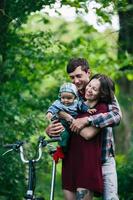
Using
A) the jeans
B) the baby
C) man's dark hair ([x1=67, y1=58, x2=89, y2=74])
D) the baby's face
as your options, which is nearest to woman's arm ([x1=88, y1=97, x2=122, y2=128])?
the baby

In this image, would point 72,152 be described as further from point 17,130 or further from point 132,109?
point 132,109

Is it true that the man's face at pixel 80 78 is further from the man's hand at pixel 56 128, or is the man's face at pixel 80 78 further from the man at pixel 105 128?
the man's hand at pixel 56 128

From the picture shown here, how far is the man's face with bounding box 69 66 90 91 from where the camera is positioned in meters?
7.43

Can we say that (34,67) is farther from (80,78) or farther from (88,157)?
(88,157)

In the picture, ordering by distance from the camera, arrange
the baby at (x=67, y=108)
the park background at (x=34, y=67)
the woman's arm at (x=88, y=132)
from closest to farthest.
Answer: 1. the woman's arm at (x=88, y=132)
2. the baby at (x=67, y=108)
3. the park background at (x=34, y=67)

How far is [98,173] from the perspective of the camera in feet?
23.0

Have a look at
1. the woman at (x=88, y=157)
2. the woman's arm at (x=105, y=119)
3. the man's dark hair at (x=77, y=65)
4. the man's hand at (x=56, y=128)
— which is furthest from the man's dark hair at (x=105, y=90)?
the man's hand at (x=56, y=128)

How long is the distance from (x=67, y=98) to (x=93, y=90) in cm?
27

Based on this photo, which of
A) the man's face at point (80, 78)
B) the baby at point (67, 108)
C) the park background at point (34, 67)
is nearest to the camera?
the baby at point (67, 108)

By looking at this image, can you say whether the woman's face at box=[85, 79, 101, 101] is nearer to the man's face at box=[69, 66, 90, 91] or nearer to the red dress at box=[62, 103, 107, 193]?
the red dress at box=[62, 103, 107, 193]

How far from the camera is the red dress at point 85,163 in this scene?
6.99 metres

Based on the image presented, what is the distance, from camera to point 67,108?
7.14m

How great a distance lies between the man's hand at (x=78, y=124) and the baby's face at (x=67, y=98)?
0.64 ft

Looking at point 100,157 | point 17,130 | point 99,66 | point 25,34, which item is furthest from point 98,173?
point 99,66
